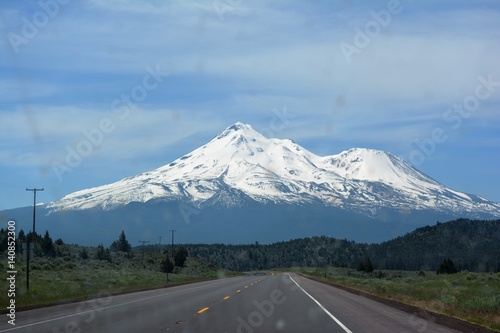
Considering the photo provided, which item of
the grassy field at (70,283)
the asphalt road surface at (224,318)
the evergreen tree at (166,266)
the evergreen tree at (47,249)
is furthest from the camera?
the evergreen tree at (47,249)

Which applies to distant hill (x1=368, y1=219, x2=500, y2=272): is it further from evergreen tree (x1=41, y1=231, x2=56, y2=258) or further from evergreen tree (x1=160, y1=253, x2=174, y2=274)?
evergreen tree (x1=41, y1=231, x2=56, y2=258)

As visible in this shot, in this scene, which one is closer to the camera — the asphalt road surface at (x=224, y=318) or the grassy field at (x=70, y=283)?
the asphalt road surface at (x=224, y=318)

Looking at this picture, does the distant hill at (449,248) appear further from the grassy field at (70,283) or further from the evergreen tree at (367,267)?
the grassy field at (70,283)

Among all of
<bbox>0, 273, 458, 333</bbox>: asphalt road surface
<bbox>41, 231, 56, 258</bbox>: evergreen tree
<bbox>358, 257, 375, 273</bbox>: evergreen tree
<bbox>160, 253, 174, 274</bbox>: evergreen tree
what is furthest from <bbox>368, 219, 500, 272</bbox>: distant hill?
<bbox>0, 273, 458, 333</bbox>: asphalt road surface

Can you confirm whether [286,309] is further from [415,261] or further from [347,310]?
[415,261]

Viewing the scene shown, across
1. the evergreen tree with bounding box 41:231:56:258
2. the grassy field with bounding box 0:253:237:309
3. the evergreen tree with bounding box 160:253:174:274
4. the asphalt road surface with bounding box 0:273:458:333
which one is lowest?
the asphalt road surface with bounding box 0:273:458:333

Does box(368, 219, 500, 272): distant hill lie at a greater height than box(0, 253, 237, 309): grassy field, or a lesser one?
greater

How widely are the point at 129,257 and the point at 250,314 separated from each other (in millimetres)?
89214

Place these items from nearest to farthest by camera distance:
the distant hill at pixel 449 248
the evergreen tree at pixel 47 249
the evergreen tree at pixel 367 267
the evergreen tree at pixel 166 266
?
the evergreen tree at pixel 166 266, the evergreen tree at pixel 47 249, the evergreen tree at pixel 367 267, the distant hill at pixel 449 248

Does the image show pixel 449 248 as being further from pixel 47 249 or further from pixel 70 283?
pixel 70 283

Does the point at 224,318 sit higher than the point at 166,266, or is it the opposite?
the point at 166,266

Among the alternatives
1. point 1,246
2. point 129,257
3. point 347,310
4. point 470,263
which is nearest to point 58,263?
point 1,246

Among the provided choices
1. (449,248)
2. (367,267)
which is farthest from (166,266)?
(449,248)

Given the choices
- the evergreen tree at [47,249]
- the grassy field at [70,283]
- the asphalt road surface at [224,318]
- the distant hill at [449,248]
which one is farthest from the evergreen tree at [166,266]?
the distant hill at [449,248]
